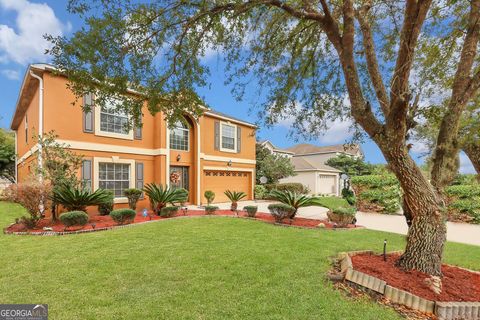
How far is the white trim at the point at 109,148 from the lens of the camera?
11.2 metres

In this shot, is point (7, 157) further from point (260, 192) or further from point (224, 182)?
point (260, 192)

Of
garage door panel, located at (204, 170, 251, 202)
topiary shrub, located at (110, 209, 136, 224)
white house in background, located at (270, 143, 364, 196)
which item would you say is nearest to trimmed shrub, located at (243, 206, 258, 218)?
topiary shrub, located at (110, 209, 136, 224)

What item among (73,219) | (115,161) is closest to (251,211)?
(73,219)

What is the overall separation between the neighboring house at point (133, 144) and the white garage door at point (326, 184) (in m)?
12.1

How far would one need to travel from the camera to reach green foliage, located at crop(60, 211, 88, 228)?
26.4ft

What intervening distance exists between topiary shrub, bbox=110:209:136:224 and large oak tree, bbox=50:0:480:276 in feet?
16.5

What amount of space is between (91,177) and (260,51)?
976 cm

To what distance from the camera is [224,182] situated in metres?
18.8

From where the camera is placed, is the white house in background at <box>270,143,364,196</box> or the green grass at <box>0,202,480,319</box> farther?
the white house in background at <box>270,143,364,196</box>

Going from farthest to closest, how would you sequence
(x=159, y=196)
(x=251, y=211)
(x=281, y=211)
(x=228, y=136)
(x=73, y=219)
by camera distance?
(x=228, y=136) < (x=159, y=196) < (x=251, y=211) < (x=281, y=211) < (x=73, y=219)

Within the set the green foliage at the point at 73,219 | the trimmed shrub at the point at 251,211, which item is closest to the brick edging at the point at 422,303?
the trimmed shrub at the point at 251,211

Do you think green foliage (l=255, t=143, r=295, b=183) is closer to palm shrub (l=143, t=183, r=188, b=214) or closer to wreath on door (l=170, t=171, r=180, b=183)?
wreath on door (l=170, t=171, r=180, b=183)

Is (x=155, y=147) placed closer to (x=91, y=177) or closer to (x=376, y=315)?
(x=91, y=177)

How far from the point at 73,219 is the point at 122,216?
144 cm
